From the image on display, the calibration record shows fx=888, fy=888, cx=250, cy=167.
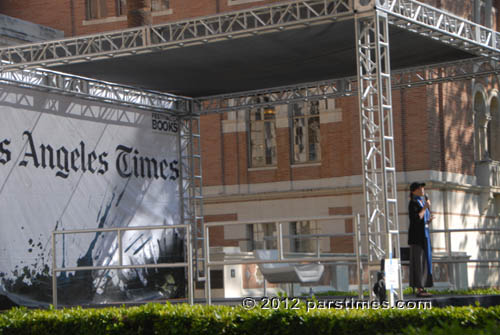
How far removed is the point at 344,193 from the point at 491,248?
6270mm

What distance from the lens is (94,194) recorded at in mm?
18312

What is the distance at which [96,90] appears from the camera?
18.3m

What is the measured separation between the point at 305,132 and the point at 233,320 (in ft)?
73.2

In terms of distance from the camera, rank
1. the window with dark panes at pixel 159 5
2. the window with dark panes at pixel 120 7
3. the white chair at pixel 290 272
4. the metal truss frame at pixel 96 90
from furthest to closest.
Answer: the window with dark panes at pixel 120 7 < the window with dark panes at pixel 159 5 < the metal truss frame at pixel 96 90 < the white chair at pixel 290 272

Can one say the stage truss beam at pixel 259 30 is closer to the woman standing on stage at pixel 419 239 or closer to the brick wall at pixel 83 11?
the woman standing on stage at pixel 419 239

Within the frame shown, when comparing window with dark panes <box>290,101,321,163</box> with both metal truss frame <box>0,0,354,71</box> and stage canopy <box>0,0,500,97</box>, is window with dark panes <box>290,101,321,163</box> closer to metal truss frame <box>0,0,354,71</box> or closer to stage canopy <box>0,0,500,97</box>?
stage canopy <box>0,0,500,97</box>

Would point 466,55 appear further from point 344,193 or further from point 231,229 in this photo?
point 231,229

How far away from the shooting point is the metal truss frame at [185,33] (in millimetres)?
14117

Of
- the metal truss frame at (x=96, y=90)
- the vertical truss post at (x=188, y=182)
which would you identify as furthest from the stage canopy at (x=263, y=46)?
the vertical truss post at (x=188, y=182)

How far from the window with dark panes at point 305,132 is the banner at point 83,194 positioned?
1098 cm

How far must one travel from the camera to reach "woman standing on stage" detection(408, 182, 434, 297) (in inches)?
552

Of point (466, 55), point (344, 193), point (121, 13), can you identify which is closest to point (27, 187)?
point (466, 55)

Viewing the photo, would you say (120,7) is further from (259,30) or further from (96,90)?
(259,30)

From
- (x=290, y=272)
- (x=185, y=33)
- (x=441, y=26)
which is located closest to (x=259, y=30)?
(x=185, y=33)
